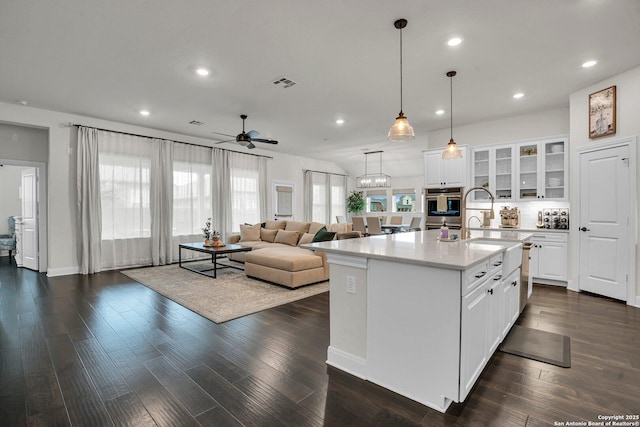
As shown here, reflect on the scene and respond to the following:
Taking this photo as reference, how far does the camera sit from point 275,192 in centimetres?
926

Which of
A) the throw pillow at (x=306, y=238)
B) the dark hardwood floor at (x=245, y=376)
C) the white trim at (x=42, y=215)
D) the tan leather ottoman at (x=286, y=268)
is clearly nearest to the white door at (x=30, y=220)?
the white trim at (x=42, y=215)

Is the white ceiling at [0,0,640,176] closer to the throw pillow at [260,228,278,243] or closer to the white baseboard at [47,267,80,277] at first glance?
the throw pillow at [260,228,278,243]

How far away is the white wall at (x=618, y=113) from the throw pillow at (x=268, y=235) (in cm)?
558

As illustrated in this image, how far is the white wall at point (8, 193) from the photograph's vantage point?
7746 mm

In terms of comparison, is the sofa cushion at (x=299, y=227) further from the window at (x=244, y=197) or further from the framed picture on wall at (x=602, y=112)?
the framed picture on wall at (x=602, y=112)

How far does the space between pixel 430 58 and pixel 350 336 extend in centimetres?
317

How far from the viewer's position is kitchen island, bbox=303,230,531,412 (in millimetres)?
1827

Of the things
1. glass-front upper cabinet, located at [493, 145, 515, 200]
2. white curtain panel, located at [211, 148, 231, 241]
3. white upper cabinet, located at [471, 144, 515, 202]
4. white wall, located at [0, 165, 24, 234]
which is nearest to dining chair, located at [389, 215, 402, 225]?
white upper cabinet, located at [471, 144, 515, 202]

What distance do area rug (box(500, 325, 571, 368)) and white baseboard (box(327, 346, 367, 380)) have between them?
1.37m

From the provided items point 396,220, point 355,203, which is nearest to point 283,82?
point 396,220

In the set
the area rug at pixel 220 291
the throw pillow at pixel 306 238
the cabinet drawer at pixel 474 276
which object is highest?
the cabinet drawer at pixel 474 276

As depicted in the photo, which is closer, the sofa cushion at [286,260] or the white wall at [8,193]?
the sofa cushion at [286,260]

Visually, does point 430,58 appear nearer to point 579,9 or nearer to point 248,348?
point 579,9

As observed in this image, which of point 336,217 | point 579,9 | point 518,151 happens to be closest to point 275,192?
point 336,217
